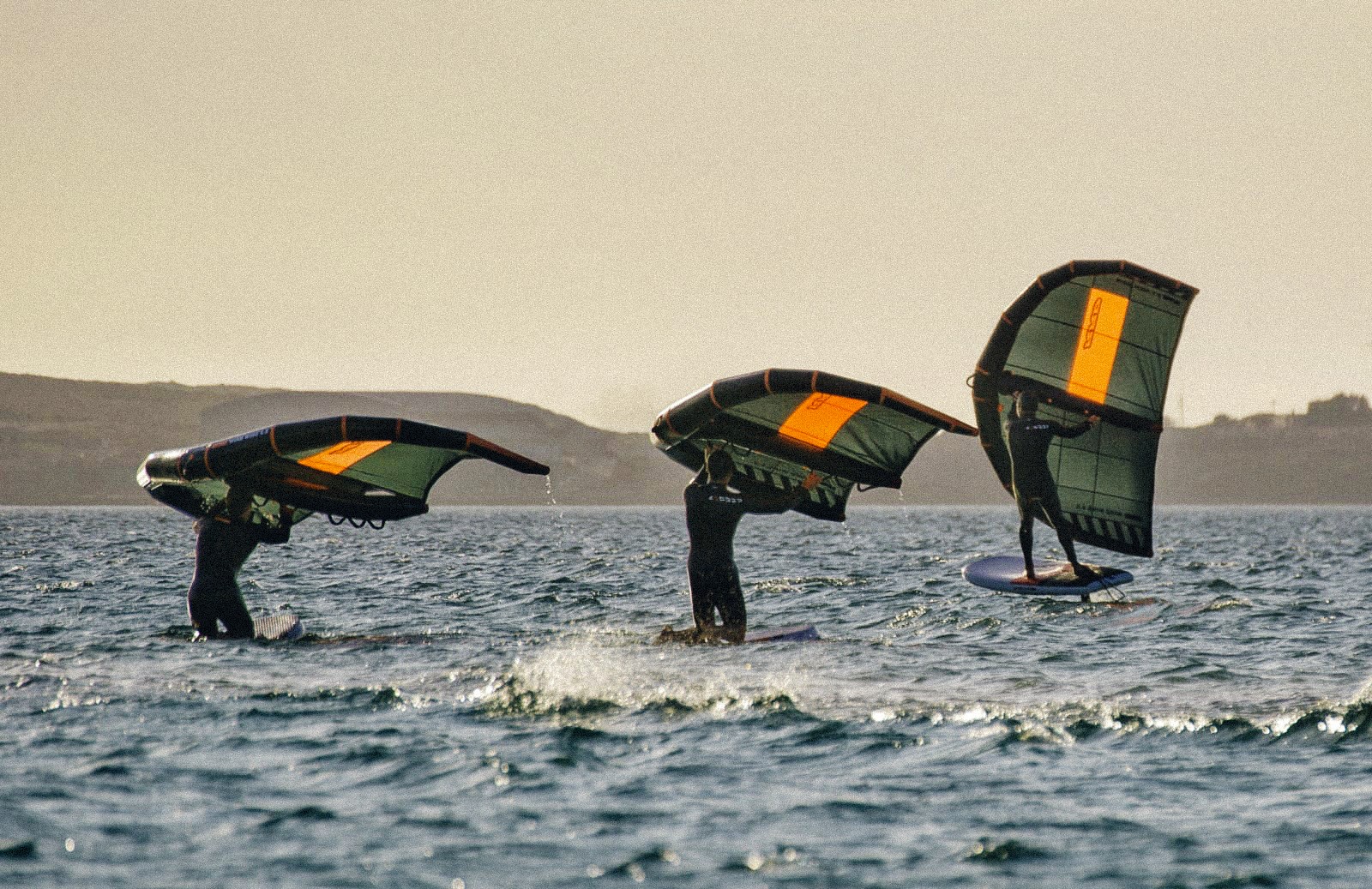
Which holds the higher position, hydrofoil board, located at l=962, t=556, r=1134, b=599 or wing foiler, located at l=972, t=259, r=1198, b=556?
wing foiler, located at l=972, t=259, r=1198, b=556

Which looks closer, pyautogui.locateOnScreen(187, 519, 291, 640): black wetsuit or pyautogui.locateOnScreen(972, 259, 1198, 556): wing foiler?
pyautogui.locateOnScreen(187, 519, 291, 640): black wetsuit

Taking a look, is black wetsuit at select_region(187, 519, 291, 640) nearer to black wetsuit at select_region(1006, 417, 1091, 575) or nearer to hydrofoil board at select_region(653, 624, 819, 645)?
hydrofoil board at select_region(653, 624, 819, 645)

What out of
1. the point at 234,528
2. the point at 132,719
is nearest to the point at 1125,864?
the point at 132,719

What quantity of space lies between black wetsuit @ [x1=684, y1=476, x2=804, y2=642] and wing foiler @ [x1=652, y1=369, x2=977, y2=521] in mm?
541

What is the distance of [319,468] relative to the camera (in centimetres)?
1825

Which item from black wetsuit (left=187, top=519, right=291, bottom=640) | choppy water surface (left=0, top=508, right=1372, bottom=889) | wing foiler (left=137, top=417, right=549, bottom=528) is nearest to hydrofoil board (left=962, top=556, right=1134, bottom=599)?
choppy water surface (left=0, top=508, right=1372, bottom=889)

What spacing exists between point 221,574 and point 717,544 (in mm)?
6276

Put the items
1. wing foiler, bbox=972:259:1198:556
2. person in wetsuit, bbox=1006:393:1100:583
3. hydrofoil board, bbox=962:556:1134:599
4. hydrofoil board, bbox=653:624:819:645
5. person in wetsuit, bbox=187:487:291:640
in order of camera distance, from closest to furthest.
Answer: person in wetsuit, bbox=187:487:291:640
hydrofoil board, bbox=653:624:819:645
person in wetsuit, bbox=1006:393:1100:583
wing foiler, bbox=972:259:1198:556
hydrofoil board, bbox=962:556:1134:599

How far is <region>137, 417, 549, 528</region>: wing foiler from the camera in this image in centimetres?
1566

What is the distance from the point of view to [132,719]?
1273 cm

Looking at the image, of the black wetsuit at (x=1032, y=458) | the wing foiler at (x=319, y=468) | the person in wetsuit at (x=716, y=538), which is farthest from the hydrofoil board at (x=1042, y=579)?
the wing foiler at (x=319, y=468)

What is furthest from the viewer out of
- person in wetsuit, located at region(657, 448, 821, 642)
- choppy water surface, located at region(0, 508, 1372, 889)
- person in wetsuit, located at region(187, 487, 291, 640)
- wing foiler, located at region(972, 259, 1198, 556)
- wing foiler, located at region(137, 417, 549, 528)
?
wing foiler, located at region(972, 259, 1198, 556)

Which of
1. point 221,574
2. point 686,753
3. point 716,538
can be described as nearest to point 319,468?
point 221,574

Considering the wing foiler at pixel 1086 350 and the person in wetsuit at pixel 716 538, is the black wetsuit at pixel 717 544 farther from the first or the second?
the wing foiler at pixel 1086 350
